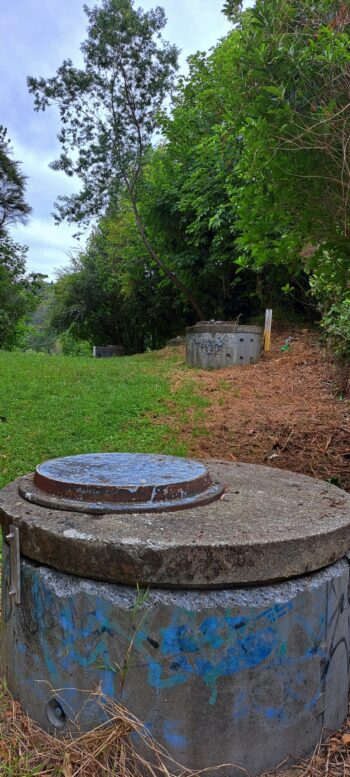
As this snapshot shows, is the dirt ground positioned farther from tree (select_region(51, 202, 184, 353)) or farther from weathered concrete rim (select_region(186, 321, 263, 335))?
tree (select_region(51, 202, 184, 353))

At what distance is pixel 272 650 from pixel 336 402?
5.24 metres

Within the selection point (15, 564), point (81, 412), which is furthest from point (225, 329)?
point (15, 564)

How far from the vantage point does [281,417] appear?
5.71 meters

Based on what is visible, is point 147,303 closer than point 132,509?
No

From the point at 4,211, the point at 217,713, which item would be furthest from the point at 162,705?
the point at 4,211

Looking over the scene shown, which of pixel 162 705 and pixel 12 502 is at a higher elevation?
pixel 12 502

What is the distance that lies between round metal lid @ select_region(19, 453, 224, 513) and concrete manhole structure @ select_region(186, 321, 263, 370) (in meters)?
6.79

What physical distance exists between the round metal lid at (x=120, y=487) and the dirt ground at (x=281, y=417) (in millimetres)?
2325

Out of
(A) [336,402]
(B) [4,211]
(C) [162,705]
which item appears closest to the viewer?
(C) [162,705]

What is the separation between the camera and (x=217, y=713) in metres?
1.51

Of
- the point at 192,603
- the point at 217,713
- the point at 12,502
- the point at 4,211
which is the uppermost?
the point at 4,211

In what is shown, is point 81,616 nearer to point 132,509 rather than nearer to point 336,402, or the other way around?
point 132,509

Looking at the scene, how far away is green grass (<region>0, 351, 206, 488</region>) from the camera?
16.0ft

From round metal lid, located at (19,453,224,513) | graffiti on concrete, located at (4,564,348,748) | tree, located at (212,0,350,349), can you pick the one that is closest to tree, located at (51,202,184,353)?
tree, located at (212,0,350,349)
